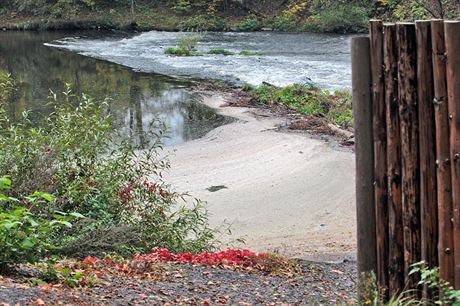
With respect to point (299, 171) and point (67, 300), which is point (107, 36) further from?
point (67, 300)

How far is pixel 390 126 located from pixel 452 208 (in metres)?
0.69

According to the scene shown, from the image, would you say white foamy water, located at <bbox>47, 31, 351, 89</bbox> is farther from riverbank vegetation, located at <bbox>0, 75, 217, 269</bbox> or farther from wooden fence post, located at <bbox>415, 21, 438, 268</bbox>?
wooden fence post, located at <bbox>415, 21, 438, 268</bbox>

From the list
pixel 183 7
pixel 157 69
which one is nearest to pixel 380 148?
pixel 157 69

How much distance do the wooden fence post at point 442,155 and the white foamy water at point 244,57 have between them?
66.8 ft

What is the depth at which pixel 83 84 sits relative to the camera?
28.6 m

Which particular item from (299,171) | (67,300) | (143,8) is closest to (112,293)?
(67,300)

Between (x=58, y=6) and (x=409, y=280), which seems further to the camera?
(x=58, y=6)

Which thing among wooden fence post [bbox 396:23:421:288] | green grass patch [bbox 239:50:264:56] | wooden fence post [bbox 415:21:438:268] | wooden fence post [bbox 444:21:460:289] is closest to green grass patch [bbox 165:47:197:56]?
green grass patch [bbox 239:50:264:56]

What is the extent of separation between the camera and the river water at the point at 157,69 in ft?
75.2

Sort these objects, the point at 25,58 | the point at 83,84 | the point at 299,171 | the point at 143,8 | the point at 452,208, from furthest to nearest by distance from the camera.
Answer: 1. the point at 143,8
2. the point at 25,58
3. the point at 83,84
4. the point at 299,171
5. the point at 452,208

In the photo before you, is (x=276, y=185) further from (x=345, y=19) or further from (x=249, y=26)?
(x=249, y=26)

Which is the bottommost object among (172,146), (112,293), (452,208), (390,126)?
(172,146)

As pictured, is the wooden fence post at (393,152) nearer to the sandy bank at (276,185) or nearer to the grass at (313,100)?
the sandy bank at (276,185)

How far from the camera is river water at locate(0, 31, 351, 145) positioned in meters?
22.9
